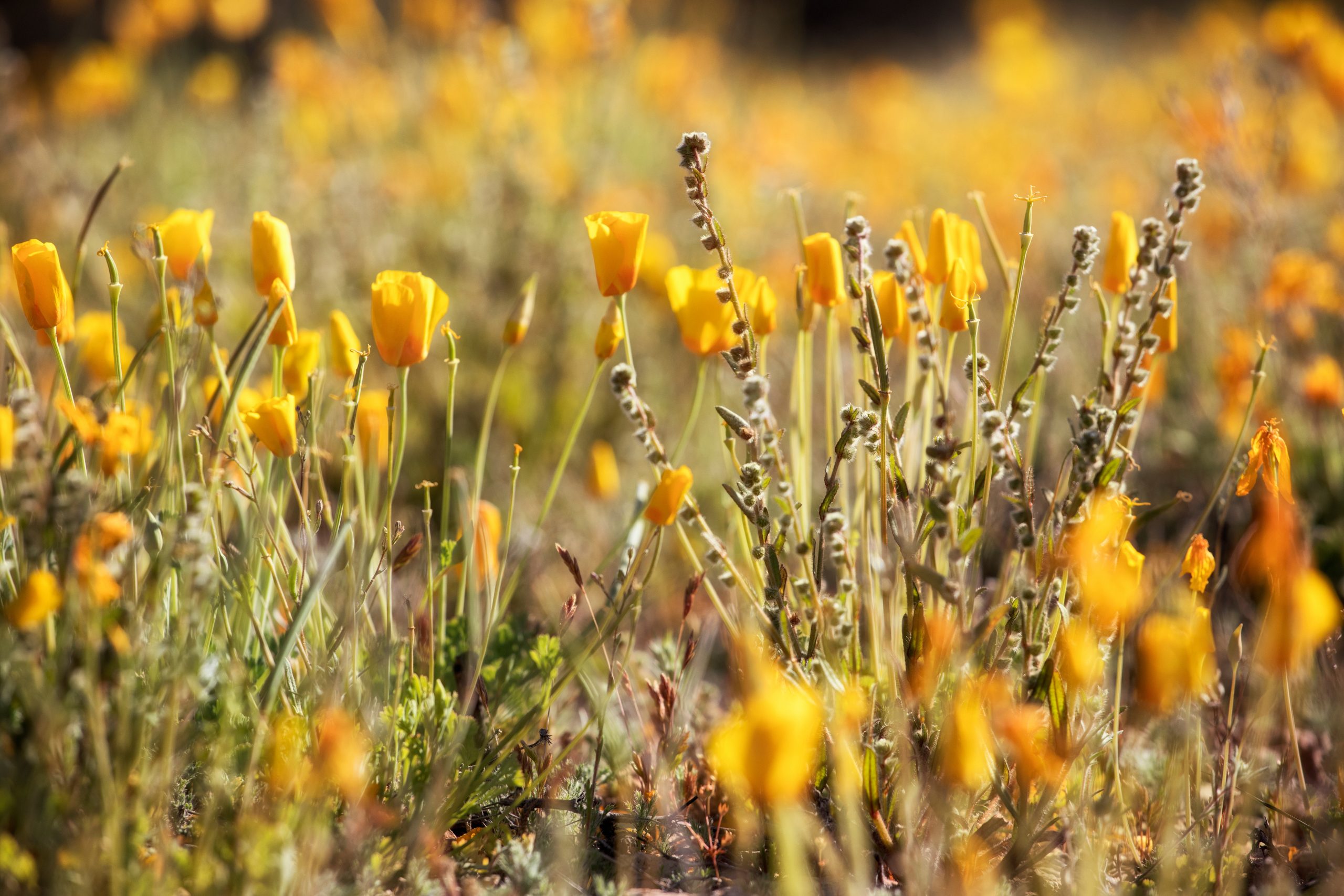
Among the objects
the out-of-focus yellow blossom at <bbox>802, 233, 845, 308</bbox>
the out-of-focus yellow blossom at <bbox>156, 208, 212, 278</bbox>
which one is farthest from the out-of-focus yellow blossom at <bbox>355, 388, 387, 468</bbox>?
the out-of-focus yellow blossom at <bbox>802, 233, 845, 308</bbox>

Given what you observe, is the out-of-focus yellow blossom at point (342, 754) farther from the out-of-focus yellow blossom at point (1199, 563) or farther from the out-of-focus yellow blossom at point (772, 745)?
the out-of-focus yellow blossom at point (1199, 563)

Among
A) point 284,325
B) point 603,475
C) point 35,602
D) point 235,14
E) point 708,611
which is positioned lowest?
point 708,611

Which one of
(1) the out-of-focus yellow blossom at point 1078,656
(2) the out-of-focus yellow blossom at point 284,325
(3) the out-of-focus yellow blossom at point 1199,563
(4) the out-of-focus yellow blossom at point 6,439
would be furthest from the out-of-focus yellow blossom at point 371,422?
(3) the out-of-focus yellow blossom at point 1199,563

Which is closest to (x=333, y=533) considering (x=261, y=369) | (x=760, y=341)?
(x=760, y=341)

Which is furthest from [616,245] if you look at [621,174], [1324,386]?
[621,174]

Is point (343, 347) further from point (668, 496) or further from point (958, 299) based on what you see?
point (958, 299)

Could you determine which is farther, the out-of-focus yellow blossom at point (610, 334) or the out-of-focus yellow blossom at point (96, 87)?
the out-of-focus yellow blossom at point (96, 87)

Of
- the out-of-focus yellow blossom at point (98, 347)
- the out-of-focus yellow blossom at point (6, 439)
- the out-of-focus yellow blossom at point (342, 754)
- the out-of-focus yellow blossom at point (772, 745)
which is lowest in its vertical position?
the out-of-focus yellow blossom at point (342, 754)
